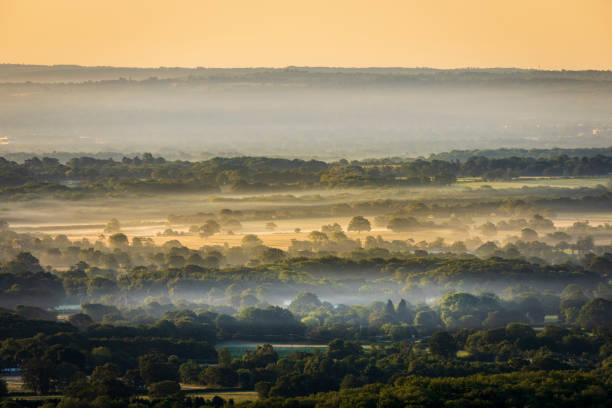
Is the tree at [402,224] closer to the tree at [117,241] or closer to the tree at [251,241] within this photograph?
the tree at [251,241]

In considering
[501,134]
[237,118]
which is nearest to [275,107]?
[237,118]

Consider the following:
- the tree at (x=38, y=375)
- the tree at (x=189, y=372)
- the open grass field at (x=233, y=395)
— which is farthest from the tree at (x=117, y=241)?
the open grass field at (x=233, y=395)

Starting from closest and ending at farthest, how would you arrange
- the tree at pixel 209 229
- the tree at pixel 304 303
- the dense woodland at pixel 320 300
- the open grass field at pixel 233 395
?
the open grass field at pixel 233 395 → the dense woodland at pixel 320 300 → the tree at pixel 304 303 → the tree at pixel 209 229

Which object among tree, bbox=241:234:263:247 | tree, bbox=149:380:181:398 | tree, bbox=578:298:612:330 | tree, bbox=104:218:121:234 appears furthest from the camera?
tree, bbox=104:218:121:234

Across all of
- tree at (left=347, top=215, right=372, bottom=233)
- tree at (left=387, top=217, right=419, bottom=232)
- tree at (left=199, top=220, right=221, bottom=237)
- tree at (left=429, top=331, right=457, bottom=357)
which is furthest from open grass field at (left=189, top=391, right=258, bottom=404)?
tree at (left=387, top=217, right=419, bottom=232)

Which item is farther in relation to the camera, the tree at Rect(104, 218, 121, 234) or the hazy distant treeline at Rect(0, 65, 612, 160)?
the hazy distant treeline at Rect(0, 65, 612, 160)

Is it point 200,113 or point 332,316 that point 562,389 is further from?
point 200,113

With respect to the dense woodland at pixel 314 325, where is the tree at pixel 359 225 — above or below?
below

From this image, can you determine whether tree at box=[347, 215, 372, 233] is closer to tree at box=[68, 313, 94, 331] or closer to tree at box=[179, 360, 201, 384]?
tree at box=[68, 313, 94, 331]

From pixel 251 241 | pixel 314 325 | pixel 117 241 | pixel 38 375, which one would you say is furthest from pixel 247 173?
pixel 38 375
